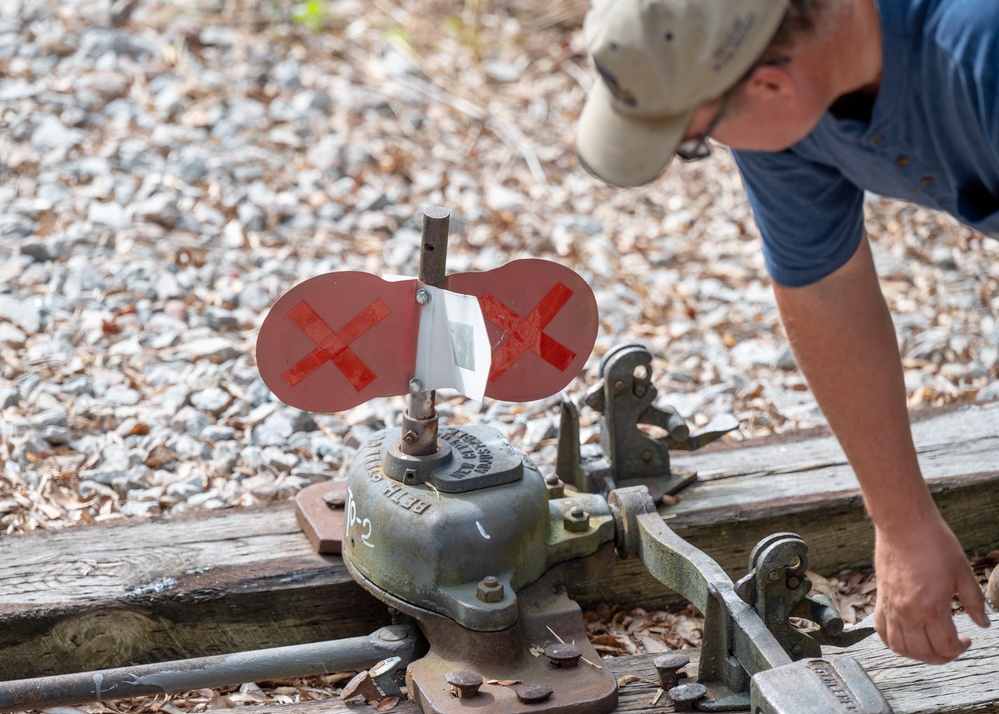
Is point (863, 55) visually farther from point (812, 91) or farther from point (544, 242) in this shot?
point (544, 242)

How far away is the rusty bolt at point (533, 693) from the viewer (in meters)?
2.09

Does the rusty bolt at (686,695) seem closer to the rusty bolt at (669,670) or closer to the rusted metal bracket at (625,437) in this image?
the rusty bolt at (669,670)

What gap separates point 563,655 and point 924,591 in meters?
0.64

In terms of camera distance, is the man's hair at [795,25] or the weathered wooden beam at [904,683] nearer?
the man's hair at [795,25]

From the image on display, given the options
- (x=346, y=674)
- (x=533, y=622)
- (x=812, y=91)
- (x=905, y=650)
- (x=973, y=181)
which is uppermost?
(x=812, y=91)

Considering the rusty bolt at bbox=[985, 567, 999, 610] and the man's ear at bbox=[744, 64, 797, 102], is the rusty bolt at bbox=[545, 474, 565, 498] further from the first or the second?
the man's ear at bbox=[744, 64, 797, 102]

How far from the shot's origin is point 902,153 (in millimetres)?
1805

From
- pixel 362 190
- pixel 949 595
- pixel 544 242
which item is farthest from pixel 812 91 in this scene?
pixel 362 190

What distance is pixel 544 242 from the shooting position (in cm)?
468

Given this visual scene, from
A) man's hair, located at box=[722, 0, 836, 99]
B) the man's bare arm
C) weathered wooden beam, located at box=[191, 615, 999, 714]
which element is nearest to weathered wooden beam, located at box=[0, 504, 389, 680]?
weathered wooden beam, located at box=[191, 615, 999, 714]

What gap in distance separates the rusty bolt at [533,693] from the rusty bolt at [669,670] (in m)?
0.23

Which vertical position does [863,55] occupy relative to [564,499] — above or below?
above

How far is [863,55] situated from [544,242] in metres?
3.01

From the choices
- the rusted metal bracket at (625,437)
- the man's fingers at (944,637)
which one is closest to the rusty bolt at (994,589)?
the man's fingers at (944,637)
